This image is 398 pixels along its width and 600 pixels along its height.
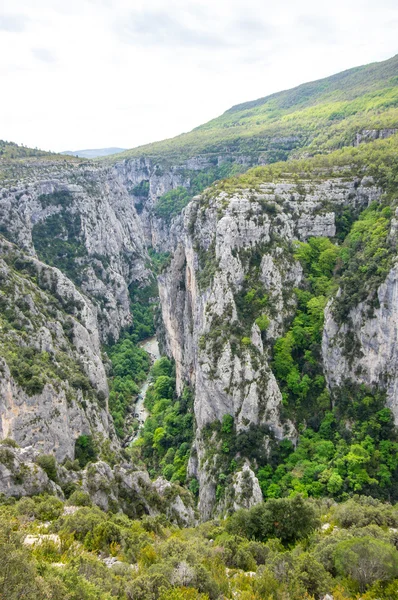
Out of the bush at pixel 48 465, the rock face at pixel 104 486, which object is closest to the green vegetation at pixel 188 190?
the rock face at pixel 104 486

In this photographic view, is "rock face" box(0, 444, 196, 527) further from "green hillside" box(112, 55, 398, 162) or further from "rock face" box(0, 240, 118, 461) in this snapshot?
"green hillside" box(112, 55, 398, 162)

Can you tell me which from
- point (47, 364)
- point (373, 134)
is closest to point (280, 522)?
point (47, 364)

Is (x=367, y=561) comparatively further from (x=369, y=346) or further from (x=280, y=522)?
(x=369, y=346)

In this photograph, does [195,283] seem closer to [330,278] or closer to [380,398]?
[330,278]

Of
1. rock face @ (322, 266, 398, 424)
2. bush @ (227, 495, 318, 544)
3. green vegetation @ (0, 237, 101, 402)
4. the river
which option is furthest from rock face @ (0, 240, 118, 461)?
rock face @ (322, 266, 398, 424)

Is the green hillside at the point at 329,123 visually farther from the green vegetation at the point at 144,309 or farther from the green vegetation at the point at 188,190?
the green vegetation at the point at 144,309
